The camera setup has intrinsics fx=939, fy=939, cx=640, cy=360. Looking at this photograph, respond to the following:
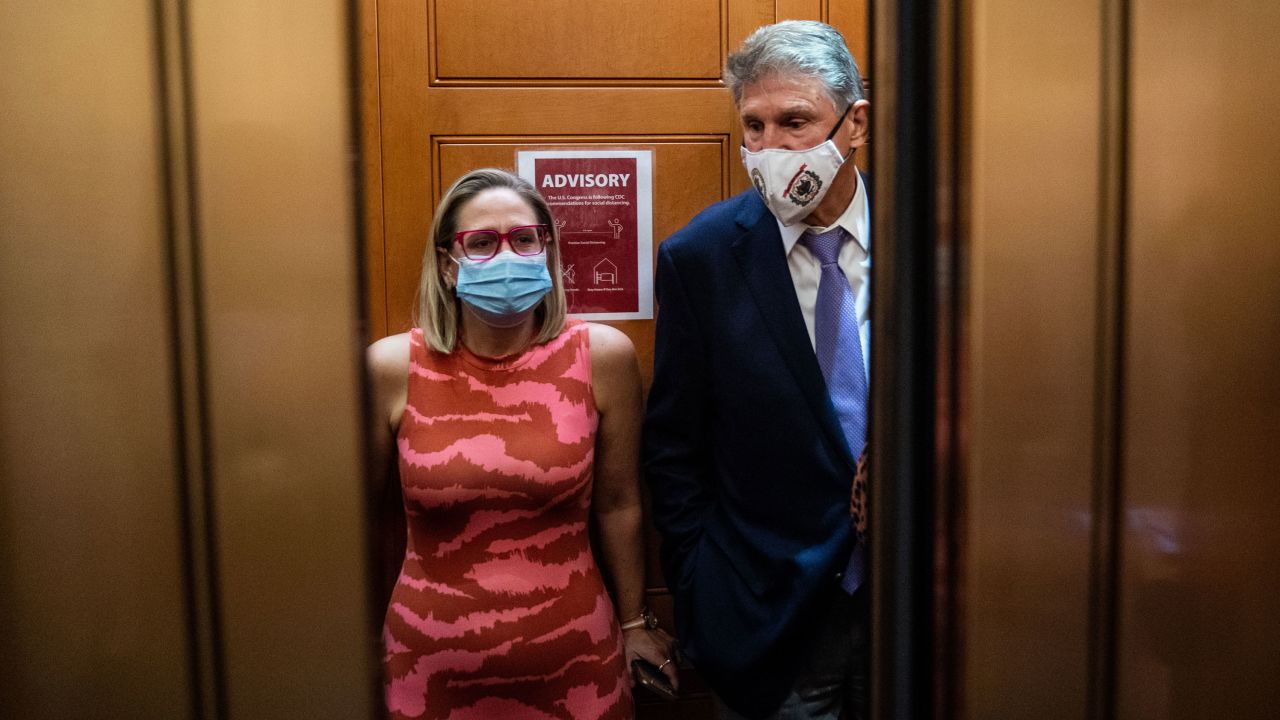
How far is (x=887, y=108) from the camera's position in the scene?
2.75 ft

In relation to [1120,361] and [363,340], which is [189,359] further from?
[1120,361]

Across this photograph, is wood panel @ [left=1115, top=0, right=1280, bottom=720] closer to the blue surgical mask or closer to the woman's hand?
the blue surgical mask

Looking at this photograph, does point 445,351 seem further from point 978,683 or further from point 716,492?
point 978,683

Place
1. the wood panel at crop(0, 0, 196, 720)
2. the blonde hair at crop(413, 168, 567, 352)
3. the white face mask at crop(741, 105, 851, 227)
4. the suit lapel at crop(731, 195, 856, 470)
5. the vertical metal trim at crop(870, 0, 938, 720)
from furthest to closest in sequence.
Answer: the blonde hair at crop(413, 168, 567, 352) → the white face mask at crop(741, 105, 851, 227) → the suit lapel at crop(731, 195, 856, 470) → the vertical metal trim at crop(870, 0, 938, 720) → the wood panel at crop(0, 0, 196, 720)

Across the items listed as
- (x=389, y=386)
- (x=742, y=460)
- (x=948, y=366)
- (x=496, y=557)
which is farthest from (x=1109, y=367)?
(x=389, y=386)

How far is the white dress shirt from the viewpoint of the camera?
1883mm

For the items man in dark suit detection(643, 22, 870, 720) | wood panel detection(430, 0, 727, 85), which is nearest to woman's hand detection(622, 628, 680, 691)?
man in dark suit detection(643, 22, 870, 720)

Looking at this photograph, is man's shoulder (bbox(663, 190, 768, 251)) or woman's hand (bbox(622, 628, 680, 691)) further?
woman's hand (bbox(622, 628, 680, 691))

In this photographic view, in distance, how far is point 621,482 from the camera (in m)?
2.19

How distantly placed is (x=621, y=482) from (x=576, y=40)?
111cm

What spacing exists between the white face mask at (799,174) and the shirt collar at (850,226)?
0.04 m

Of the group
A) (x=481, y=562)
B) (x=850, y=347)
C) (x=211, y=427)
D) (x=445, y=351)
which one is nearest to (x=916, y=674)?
(x=211, y=427)

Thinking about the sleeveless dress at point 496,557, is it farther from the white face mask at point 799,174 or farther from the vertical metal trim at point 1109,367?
the vertical metal trim at point 1109,367

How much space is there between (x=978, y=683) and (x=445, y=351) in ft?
4.54
